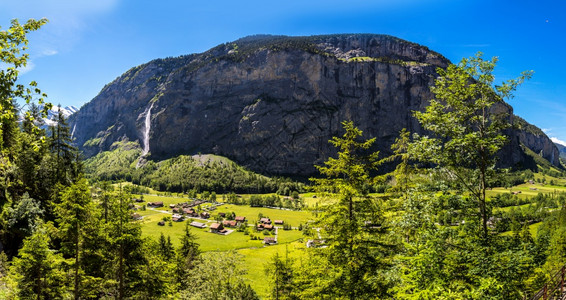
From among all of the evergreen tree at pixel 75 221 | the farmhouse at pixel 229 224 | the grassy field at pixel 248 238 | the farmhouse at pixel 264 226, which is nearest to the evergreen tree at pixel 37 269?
the evergreen tree at pixel 75 221

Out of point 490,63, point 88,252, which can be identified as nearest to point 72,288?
point 88,252

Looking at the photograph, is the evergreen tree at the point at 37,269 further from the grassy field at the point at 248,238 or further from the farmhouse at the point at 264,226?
A: the farmhouse at the point at 264,226

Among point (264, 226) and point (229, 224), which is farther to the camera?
point (229, 224)


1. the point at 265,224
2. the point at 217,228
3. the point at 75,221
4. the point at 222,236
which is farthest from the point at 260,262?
the point at 75,221

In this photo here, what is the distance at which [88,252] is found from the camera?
73.8 ft

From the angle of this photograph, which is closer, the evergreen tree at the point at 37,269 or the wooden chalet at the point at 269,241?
the evergreen tree at the point at 37,269

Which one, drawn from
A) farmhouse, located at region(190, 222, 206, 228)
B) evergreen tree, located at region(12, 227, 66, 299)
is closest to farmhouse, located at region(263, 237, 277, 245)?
farmhouse, located at region(190, 222, 206, 228)

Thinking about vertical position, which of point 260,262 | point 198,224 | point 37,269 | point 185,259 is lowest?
point 260,262

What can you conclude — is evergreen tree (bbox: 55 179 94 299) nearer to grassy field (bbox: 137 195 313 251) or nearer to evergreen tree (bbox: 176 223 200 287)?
evergreen tree (bbox: 176 223 200 287)

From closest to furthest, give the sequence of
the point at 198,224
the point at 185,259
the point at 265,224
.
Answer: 1. the point at 185,259
2. the point at 198,224
3. the point at 265,224

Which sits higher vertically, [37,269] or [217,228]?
[37,269]

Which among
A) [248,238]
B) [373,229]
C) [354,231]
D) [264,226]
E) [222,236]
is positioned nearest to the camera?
[354,231]

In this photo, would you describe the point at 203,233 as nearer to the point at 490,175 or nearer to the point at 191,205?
the point at 191,205

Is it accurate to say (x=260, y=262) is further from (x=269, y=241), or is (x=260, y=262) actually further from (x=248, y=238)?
(x=248, y=238)
